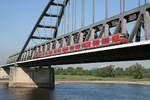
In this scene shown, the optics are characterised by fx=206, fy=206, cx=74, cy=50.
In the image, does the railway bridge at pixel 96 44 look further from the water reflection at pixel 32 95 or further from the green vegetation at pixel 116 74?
the green vegetation at pixel 116 74

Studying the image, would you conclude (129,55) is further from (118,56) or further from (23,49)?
(23,49)

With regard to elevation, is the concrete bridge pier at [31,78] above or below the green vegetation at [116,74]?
above

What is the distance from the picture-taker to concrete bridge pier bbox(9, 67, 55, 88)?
226 ft

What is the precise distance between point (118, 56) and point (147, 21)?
8170mm

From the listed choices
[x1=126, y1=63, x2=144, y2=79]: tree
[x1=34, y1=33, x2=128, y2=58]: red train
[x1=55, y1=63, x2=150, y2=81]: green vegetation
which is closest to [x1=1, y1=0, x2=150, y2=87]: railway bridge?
[x1=34, y1=33, x2=128, y2=58]: red train

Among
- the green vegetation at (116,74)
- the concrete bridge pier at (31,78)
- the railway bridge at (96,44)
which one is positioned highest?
the railway bridge at (96,44)

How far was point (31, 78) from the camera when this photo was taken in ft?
228

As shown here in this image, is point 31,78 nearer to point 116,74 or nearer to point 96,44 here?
point 96,44

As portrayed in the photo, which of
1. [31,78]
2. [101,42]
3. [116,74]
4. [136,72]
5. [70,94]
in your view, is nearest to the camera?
[101,42]

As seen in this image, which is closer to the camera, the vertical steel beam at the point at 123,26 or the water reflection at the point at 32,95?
the vertical steel beam at the point at 123,26

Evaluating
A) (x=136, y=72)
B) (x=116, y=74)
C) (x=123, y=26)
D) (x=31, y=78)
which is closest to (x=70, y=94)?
(x=31, y=78)

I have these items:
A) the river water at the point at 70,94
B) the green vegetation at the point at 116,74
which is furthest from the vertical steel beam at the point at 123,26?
the green vegetation at the point at 116,74

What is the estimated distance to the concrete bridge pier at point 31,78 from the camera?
68812mm

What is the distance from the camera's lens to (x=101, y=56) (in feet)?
101
